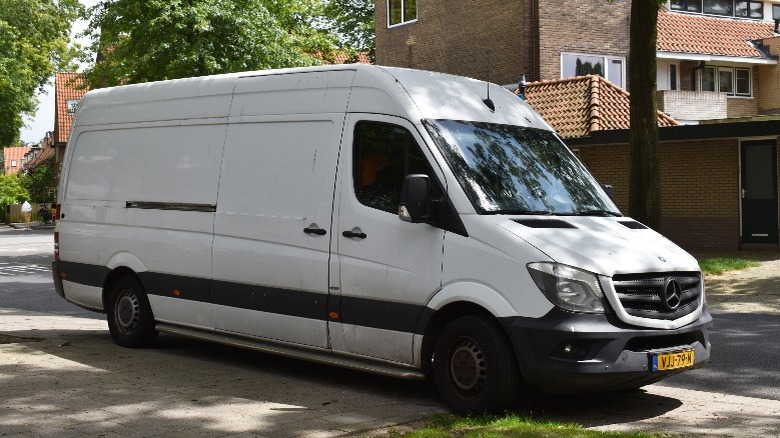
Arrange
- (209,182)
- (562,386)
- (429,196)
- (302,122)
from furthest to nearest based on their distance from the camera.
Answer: (209,182)
(302,122)
(429,196)
(562,386)

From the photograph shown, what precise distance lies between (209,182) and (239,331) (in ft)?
4.78

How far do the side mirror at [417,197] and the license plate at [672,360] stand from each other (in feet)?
6.15

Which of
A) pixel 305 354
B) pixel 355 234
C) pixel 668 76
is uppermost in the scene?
pixel 668 76

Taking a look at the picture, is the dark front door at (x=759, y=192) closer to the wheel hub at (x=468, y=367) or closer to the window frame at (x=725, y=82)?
the window frame at (x=725, y=82)

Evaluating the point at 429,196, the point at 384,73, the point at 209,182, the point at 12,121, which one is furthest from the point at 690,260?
the point at 12,121

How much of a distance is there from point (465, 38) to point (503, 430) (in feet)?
97.7

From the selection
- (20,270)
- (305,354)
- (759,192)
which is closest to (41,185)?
(20,270)

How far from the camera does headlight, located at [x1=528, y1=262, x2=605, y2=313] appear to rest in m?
7.18

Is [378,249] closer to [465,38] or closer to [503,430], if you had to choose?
[503,430]

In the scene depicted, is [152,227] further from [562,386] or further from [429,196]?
[562,386]

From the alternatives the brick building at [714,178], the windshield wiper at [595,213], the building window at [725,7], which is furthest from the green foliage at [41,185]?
the windshield wiper at [595,213]

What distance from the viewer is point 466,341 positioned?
25.1 ft

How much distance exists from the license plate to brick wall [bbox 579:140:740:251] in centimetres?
1893

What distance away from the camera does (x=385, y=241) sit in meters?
8.26
